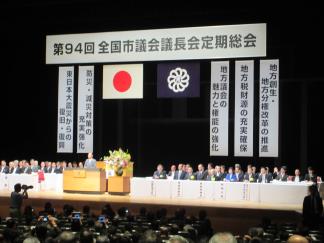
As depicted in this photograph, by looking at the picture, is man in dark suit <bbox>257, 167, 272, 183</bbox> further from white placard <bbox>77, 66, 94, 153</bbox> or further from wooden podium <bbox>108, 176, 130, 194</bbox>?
white placard <bbox>77, 66, 94, 153</bbox>

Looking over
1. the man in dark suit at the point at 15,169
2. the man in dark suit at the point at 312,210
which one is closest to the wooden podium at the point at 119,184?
the man in dark suit at the point at 15,169

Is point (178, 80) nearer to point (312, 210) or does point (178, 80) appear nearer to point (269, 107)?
point (269, 107)

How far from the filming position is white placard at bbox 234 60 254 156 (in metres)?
13.6

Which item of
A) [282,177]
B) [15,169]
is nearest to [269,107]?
[282,177]

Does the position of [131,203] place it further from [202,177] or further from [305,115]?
[305,115]

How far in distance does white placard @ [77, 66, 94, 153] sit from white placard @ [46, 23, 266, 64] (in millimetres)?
439

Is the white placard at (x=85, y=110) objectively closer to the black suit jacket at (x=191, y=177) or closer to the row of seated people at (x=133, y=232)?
the black suit jacket at (x=191, y=177)

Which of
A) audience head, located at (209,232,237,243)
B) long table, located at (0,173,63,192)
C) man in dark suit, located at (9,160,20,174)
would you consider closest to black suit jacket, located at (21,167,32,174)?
man in dark suit, located at (9,160,20,174)

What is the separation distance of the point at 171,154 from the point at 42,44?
581 centimetres

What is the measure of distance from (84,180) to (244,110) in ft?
15.3

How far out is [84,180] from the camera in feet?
46.4

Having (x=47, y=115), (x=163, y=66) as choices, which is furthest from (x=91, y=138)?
(x=47, y=115)

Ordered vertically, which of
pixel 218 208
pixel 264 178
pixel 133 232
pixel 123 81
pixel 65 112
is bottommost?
pixel 218 208

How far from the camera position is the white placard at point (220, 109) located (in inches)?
544
